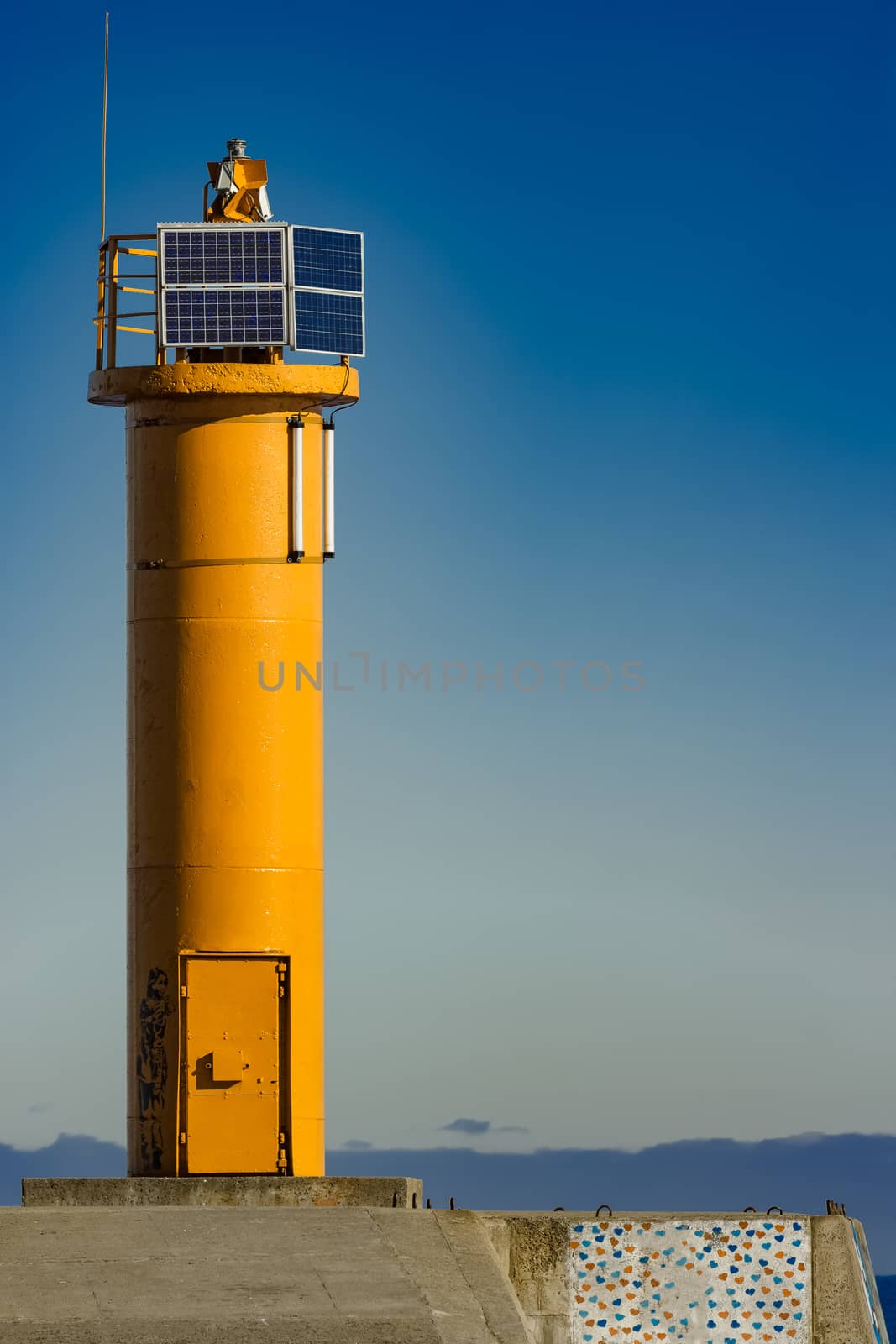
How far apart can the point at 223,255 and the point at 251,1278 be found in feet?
29.1

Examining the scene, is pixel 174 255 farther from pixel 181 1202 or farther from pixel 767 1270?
pixel 767 1270

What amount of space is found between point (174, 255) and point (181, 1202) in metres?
7.97

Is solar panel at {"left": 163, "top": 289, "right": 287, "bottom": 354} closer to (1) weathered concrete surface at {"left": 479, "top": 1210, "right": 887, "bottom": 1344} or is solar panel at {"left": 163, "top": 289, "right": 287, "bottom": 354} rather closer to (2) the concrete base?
(2) the concrete base

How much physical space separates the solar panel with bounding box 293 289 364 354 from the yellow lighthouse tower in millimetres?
21

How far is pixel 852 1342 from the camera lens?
1586cm

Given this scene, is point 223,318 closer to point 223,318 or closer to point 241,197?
point 223,318

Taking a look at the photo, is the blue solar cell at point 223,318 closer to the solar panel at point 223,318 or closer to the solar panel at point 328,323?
the solar panel at point 223,318

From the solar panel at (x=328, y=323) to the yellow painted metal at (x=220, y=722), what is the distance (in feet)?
1.17

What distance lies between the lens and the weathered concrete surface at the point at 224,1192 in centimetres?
1595

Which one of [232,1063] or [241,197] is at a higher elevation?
[241,197]

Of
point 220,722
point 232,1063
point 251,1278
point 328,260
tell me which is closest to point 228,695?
point 220,722

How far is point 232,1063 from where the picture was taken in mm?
17203

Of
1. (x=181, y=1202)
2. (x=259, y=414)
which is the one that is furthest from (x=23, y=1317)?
(x=259, y=414)

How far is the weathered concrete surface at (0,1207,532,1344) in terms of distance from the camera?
12.7 metres
